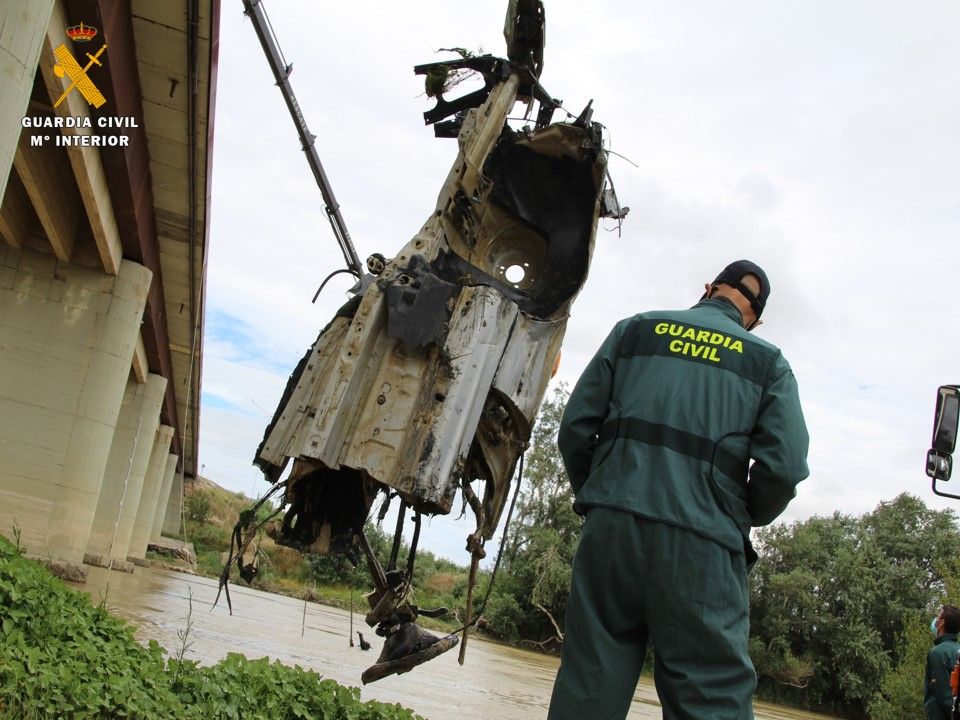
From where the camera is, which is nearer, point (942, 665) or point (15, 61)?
point (15, 61)

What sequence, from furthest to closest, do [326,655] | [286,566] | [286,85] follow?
[286,566], [326,655], [286,85]

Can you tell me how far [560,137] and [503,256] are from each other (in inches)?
32.6

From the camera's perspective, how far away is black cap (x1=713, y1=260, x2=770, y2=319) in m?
3.47

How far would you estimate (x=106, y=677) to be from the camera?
4246 mm

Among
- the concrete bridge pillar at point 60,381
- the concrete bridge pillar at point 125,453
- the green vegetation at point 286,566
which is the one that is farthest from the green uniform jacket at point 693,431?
the concrete bridge pillar at point 125,453

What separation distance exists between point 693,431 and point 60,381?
1437 centimetres

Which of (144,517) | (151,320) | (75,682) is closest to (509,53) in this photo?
(75,682)

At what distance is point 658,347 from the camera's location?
10.7ft

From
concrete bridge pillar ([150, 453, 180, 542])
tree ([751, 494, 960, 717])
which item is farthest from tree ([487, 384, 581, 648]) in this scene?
concrete bridge pillar ([150, 453, 180, 542])

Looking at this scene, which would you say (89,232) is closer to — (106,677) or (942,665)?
(106,677)

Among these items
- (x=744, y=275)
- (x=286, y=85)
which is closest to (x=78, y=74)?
(x=286, y=85)

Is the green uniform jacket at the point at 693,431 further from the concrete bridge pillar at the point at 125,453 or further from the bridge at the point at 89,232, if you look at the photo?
the concrete bridge pillar at the point at 125,453

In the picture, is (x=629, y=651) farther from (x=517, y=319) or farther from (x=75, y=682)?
(x=75, y=682)

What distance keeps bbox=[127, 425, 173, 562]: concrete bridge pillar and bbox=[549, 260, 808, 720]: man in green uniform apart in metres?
28.7
